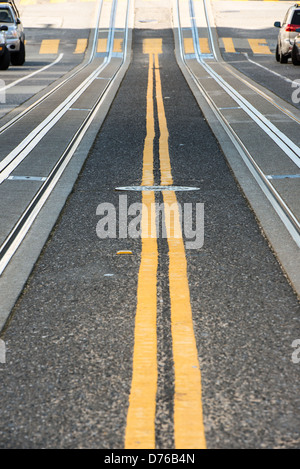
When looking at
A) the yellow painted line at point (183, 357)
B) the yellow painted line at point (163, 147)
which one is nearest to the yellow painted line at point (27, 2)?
the yellow painted line at point (163, 147)

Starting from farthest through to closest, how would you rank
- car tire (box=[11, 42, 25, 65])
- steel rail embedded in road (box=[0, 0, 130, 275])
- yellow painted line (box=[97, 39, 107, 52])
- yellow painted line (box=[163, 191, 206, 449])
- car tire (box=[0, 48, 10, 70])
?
yellow painted line (box=[97, 39, 107, 52]), car tire (box=[11, 42, 25, 65]), car tire (box=[0, 48, 10, 70]), steel rail embedded in road (box=[0, 0, 130, 275]), yellow painted line (box=[163, 191, 206, 449])

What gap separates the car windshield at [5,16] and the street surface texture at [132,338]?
19.1 meters

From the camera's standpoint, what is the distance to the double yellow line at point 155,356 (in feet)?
10.9

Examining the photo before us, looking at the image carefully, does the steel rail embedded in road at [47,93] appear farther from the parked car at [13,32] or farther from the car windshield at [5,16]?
the car windshield at [5,16]

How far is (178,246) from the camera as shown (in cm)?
616

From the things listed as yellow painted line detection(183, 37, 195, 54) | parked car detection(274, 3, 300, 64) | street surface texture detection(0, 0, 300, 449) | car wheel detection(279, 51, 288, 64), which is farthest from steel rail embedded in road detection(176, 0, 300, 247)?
yellow painted line detection(183, 37, 195, 54)

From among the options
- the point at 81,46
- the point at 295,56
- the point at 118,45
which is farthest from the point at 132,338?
the point at 81,46

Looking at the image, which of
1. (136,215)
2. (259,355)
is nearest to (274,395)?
(259,355)

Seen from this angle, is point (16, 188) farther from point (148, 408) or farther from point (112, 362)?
point (148, 408)

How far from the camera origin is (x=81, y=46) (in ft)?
113

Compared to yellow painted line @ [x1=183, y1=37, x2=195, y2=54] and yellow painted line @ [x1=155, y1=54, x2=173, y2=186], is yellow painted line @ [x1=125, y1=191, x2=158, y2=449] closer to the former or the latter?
yellow painted line @ [x1=155, y1=54, x2=173, y2=186]

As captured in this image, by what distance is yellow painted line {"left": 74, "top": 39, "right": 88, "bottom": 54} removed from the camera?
33.0 m

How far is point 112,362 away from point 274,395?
3.02 feet

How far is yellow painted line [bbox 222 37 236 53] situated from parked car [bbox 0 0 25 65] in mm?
10803
